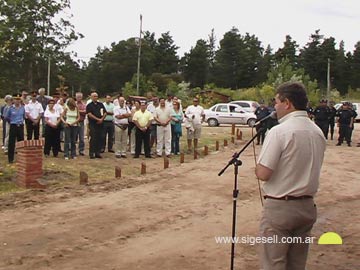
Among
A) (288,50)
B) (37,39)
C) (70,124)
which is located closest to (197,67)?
(288,50)

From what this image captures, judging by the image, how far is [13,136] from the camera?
40.8ft

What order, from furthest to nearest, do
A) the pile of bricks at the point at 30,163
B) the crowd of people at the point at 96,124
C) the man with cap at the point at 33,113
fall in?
the man with cap at the point at 33,113
the crowd of people at the point at 96,124
the pile of bricks at the point at 30,163

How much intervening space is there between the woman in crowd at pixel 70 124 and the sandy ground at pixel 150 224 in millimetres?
3200

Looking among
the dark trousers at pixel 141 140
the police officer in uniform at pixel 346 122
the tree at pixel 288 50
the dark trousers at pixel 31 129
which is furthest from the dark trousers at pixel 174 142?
the tree at pixel 288 50

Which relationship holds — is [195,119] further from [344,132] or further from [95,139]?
[344,132]

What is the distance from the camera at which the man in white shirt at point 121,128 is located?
14.3m

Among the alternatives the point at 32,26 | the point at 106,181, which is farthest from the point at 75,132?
the point at 32,26

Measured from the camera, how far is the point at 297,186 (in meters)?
3.79

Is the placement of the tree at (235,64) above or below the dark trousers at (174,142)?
above

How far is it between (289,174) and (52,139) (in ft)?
35.6

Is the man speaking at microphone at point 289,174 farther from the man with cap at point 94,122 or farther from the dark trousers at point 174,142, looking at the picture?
the dark trousers at point 174,142

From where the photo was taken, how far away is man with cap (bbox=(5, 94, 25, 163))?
12.4 meters

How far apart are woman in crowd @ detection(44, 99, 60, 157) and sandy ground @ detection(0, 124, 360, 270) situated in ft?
12.1

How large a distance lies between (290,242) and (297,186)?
1.47 feet
